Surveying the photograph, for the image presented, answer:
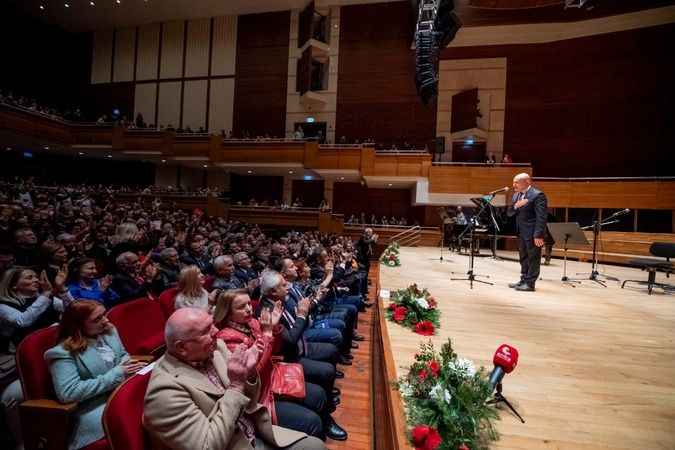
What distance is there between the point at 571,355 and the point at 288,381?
1.65 metres

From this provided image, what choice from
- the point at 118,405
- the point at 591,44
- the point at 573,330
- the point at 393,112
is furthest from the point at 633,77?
the point at 118,405

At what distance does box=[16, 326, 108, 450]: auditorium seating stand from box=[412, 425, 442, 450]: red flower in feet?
A: 3.96

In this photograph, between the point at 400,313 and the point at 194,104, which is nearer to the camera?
the point at 400,313

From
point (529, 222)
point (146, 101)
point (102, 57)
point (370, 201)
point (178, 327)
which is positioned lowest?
point (178, 327)

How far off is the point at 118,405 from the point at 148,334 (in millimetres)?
1218

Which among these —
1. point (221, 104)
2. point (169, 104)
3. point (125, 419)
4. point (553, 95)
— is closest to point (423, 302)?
point (125, 419)

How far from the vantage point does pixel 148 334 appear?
2219 millimetres

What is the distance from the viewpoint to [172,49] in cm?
1491

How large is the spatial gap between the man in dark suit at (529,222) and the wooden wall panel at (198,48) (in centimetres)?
1427

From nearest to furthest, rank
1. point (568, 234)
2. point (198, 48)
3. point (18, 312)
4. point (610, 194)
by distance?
1. point (18, 312)
2. point (568, 234)
3. point (610, 194)
4. point (198, 48)

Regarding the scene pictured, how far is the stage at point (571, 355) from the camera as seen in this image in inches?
56.6

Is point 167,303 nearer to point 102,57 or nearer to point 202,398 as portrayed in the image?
point 202,398

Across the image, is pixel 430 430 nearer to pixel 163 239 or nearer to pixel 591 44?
pixel 163 239

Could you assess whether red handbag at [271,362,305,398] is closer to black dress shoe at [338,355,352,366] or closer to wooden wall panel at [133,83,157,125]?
black dress shoe at [338,355,352,366]
